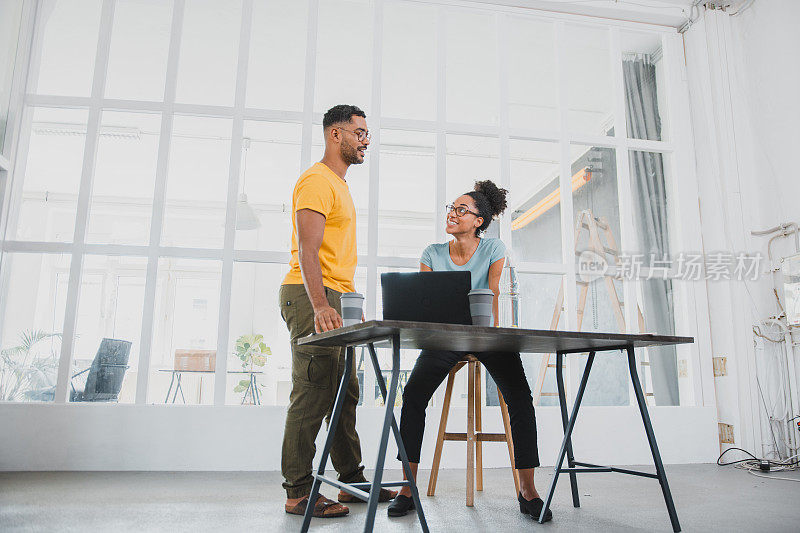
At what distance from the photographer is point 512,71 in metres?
3.77

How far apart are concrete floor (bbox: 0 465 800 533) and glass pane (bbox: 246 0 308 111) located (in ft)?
6.94

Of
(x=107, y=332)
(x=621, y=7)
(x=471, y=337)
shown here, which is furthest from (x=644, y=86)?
(x=107, y=332)

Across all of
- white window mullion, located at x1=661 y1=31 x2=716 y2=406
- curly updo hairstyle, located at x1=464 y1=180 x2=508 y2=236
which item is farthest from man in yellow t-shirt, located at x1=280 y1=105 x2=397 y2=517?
white window mullion, located at x1=661 y1=31 x2=716 y2=406

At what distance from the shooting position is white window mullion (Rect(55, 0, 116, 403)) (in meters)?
3.03

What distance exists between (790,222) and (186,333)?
11.7 feet

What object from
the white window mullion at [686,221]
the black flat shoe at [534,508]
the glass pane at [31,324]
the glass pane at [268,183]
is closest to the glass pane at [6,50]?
the glass pane at [31,324]

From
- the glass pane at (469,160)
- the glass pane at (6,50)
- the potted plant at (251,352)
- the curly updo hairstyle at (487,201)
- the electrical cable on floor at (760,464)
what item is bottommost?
the electrical cable on floor at (760,464)

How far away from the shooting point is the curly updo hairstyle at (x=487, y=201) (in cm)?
271

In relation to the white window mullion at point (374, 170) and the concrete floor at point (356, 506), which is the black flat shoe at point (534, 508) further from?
the white window mullion at point (374, 170)

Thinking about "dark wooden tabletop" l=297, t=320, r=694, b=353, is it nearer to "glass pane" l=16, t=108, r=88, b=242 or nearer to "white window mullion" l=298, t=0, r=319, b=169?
"white window mullion" l=298, t=0, r=319, b=169

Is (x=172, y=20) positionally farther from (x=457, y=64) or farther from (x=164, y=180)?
(x=457, y=64)

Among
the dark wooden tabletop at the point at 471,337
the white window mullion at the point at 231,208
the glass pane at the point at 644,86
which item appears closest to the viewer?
the dark wooden tabletop at the point at 471,337

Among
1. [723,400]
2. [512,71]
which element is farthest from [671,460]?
[512,71]

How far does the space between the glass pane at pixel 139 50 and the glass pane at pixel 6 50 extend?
0.47 metres
